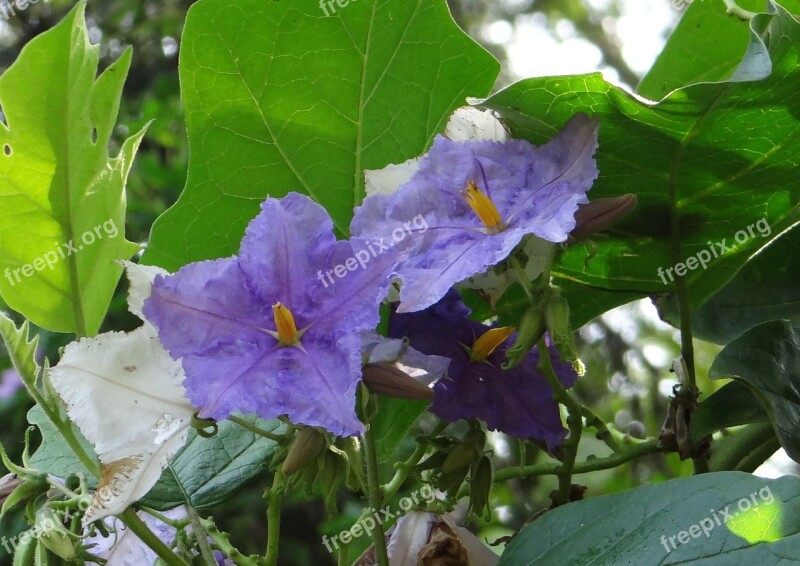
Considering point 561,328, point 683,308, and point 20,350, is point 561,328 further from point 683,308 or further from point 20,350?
point 20,350

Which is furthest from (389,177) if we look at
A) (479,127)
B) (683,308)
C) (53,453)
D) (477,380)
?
(53,453)

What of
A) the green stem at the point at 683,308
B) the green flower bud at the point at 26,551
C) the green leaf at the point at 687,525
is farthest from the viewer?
the green stem at the point at 683,308

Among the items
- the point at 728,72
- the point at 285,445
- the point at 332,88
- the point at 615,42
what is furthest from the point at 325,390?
the point at 615,42

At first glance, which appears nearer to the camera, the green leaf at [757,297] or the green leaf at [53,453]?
the green leaf at [53,453]

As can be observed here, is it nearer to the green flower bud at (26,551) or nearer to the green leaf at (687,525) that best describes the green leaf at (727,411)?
the green leaf at (687,525)

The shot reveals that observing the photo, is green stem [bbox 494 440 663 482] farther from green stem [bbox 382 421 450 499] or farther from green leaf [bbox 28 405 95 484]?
green leaf [bbox 28 405 95 484]

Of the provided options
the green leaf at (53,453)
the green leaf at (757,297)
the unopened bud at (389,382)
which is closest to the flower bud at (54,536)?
the green leaf at (53,453)
